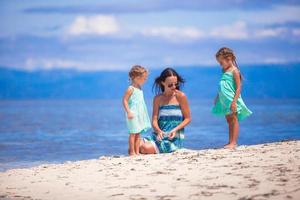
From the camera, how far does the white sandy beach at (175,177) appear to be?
7.81 meters

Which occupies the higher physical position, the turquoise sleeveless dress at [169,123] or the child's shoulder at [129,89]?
the child's shoulder at [129,89]

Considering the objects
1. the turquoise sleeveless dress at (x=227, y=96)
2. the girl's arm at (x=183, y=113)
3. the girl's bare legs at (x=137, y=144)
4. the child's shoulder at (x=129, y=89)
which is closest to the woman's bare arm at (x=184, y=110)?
the girl's arm at (x=183, y=113)

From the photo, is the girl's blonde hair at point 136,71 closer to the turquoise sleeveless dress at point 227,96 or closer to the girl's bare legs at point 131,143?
the girl's bare legs at point 131,143

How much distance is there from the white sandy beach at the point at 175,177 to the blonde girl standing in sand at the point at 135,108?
2.31 ft

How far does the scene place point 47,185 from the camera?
881 centimetres

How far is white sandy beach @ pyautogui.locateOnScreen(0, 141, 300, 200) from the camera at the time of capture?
7.81 metres

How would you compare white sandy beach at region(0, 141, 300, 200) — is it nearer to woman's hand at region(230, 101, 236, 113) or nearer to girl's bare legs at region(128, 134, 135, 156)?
girl's bare legs at region(128, 134, 135, 156)

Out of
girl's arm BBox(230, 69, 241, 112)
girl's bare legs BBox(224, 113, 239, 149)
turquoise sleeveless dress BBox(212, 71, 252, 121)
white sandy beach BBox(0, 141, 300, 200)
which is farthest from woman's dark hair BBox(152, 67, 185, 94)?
white sandy beach BBox(0, 141, 300, 200)

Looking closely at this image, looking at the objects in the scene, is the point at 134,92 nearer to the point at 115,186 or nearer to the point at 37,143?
the point at 115,186

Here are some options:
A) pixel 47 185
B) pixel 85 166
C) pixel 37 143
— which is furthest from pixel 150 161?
pixel 37 143

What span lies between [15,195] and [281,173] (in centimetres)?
321

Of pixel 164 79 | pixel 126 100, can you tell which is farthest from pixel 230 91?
pixel 126 100

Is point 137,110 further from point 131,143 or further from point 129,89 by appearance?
point 131,143

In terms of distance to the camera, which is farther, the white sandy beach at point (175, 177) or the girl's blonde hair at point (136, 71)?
the girl's blonde hair at point (136, 71)
